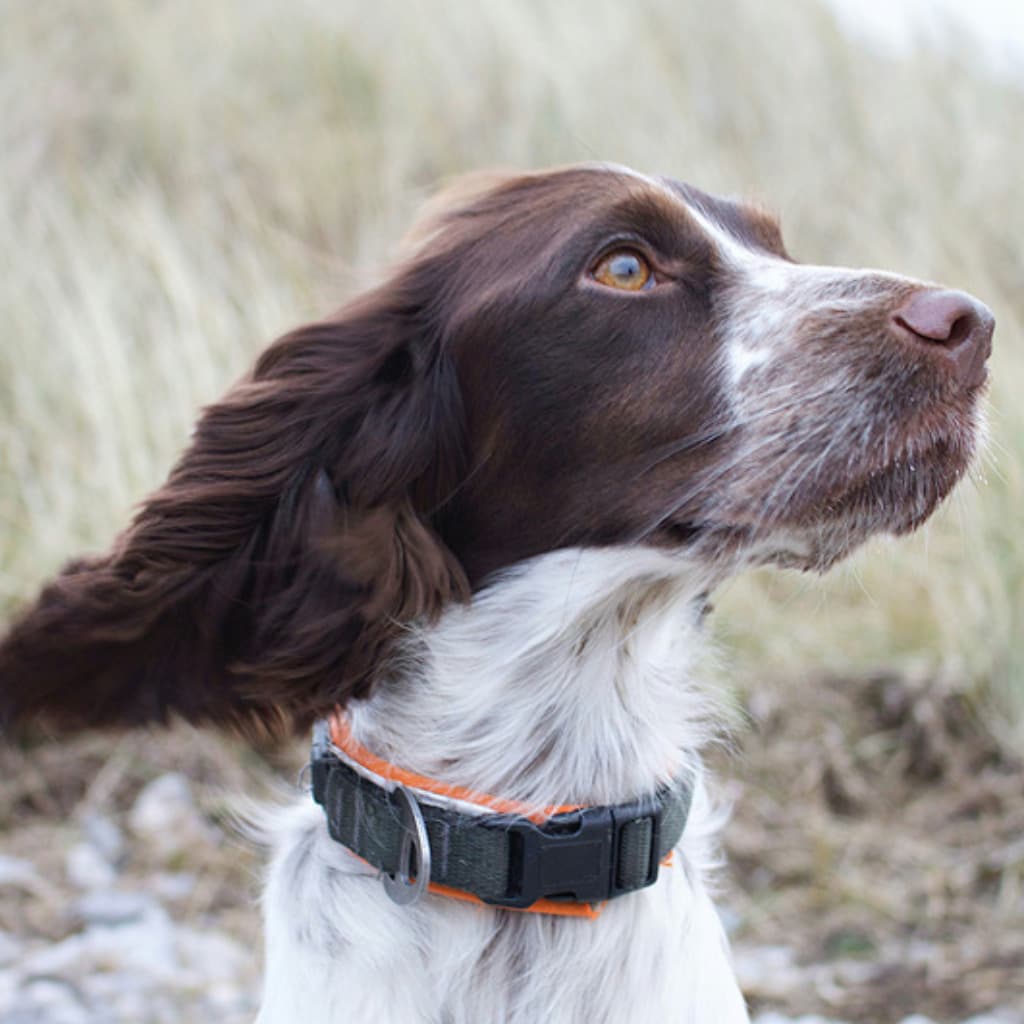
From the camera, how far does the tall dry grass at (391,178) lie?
15.4 ft

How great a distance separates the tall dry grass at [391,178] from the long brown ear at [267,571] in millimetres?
2112

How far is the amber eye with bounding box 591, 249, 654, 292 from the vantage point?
2.07 meters

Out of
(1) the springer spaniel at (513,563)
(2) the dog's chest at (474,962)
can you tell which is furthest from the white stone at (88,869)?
(2) the dog's chest at (474,962)

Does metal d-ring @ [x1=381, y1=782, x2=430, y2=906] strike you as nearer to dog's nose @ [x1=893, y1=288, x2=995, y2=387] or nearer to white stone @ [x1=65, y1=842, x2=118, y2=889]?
dog's nose @ [x1=893, y1=288, x2=995, y2=387]

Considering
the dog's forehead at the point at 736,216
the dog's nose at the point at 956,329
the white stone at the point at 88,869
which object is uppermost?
the dog's forehead at the point at 736,216

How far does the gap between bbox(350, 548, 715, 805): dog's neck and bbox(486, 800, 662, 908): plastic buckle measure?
12 cm

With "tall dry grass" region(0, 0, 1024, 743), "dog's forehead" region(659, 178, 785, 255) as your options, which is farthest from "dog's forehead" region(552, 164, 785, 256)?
"tall dry grass" region(0, 0, 1024, 743)

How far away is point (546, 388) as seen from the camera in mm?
2086

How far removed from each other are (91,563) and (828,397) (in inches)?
43.4

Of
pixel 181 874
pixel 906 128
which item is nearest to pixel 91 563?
pixel 181 874

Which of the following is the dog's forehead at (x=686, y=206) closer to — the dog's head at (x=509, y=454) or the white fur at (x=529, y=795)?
the dog's head at (x=509, y=454)

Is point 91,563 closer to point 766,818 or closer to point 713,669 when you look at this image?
point 713,669

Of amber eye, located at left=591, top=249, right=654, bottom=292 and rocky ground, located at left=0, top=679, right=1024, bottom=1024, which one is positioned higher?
amber eye, located at left=591, top=249, right=654, bottom=292

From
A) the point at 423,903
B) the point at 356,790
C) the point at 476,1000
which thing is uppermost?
the point at 356,790
